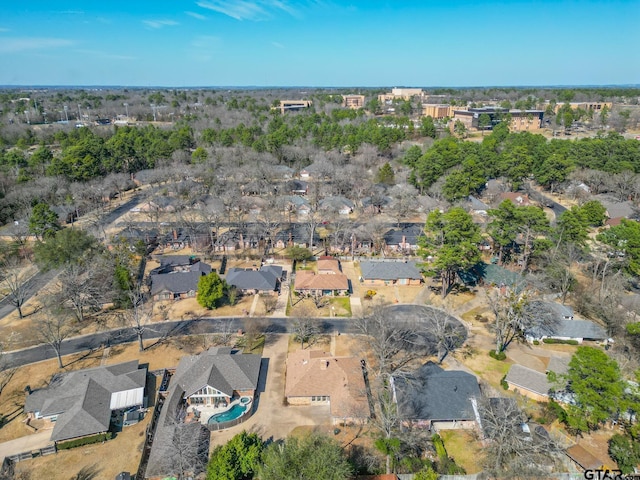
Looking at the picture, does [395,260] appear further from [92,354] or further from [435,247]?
[92,354]

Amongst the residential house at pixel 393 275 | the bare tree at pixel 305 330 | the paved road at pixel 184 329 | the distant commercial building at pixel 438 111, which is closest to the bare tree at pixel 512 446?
the paved road at pixel 184 329

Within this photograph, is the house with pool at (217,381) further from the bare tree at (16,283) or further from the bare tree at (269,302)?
the bare tree at (16,283)

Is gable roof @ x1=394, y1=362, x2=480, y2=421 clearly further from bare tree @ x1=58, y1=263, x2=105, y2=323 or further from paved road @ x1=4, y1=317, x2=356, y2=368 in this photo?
bare tree @ x1=58, y1=263, x2=105, y2=323

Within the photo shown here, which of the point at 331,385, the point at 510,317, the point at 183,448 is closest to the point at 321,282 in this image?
the point at 331,385

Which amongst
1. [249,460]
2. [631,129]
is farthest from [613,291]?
[631,129]

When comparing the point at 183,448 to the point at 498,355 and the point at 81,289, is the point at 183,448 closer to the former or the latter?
the point at 81,289

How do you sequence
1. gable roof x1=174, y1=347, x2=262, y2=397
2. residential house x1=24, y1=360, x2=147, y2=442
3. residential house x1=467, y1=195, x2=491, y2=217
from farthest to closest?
residential house x1=467, y1=195, x2=491, y2=217, gable roof x1=174, y1=347, x2=262, y2=397, residential house x1=24, y1=360, x2=147, y2=442

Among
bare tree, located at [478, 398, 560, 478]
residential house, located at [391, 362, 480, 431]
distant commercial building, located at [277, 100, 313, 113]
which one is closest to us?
bare tree, located at [478, 398, 560, 478]

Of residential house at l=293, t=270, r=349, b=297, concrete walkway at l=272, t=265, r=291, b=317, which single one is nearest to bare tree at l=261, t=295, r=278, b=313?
concrete walkway at l=272, t=265, r=291, b=317
